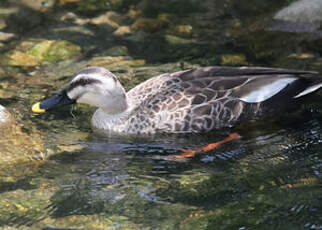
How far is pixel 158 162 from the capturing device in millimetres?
7012

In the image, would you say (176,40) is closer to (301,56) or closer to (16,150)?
(301,56)

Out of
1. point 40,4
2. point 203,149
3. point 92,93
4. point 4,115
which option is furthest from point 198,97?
point 40,4

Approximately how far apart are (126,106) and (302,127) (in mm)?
2479

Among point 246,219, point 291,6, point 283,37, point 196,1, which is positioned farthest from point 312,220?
point 196,1

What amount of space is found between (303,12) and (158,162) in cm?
537

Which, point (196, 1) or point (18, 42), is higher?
point (196, 1)

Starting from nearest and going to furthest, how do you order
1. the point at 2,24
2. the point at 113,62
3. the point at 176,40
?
the point at 113,62 → the point at 176,40 → the point at 2,24

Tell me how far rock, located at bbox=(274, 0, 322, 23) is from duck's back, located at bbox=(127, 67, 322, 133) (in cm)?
333

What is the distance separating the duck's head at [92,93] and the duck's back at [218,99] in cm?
35

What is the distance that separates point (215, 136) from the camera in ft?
25.4

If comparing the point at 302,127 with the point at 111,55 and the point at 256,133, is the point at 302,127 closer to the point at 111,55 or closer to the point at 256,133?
the point at 256,133

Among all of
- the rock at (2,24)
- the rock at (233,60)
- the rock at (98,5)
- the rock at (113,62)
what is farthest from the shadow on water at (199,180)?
the rock at (98,5)

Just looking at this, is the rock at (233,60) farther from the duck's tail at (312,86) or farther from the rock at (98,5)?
the rock at (98,5)

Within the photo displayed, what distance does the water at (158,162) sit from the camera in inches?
230
